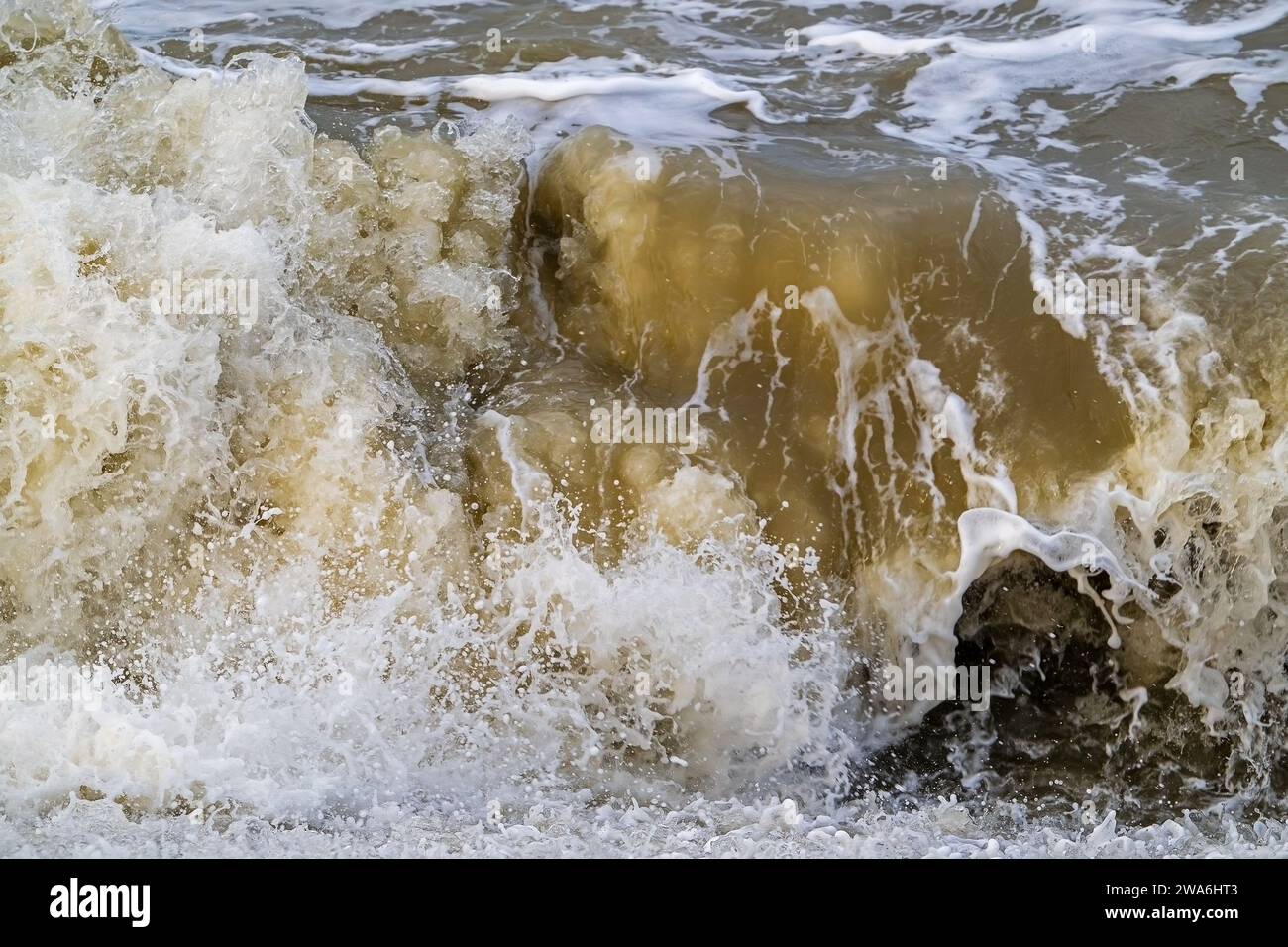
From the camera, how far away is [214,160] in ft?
17.3

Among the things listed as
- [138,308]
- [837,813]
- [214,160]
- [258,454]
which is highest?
[214,160]

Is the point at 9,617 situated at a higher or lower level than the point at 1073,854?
higher

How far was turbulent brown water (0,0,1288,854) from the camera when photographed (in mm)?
4414

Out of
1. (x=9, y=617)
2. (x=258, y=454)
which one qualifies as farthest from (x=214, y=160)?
(x=9, y=617)

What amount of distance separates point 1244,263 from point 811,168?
5.79 feet

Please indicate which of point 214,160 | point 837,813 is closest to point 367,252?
point 214,160

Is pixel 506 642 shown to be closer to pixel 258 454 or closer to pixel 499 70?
pixel 258 454

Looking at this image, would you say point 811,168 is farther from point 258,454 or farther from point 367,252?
point 258,454

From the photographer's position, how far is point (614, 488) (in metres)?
4.90

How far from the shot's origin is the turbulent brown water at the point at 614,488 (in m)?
4.41

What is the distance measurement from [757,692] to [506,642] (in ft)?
3.03
